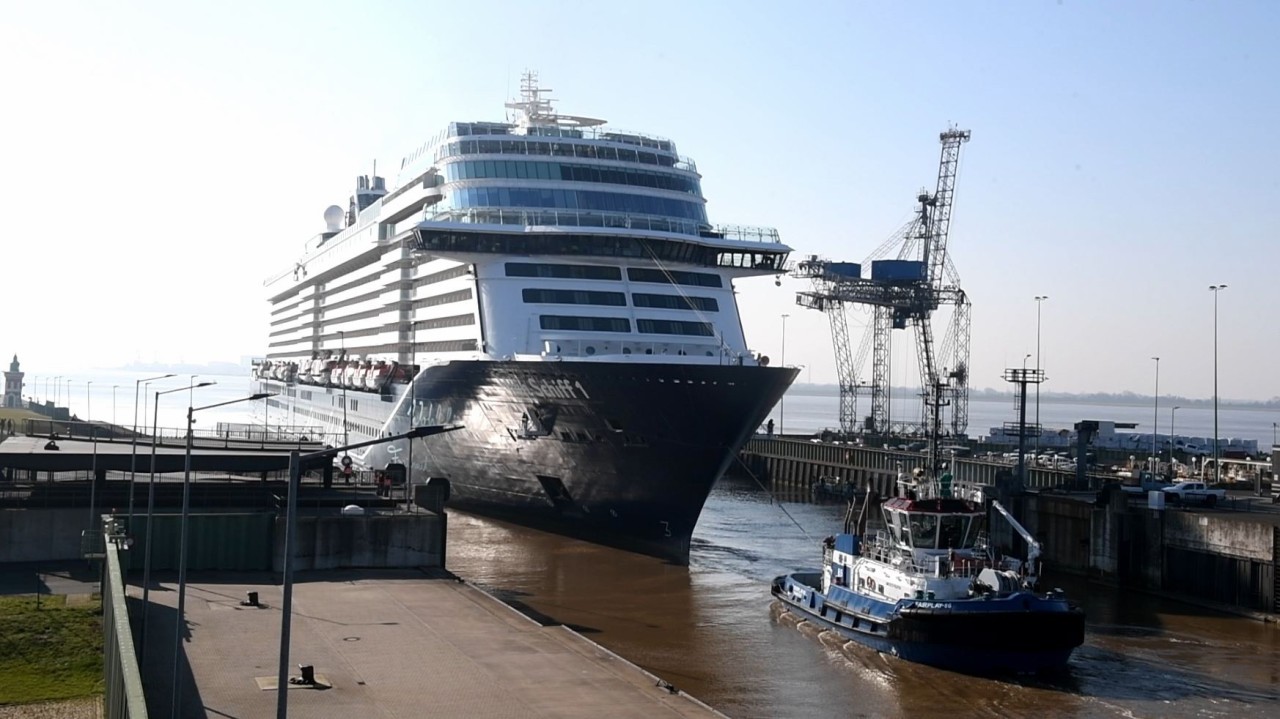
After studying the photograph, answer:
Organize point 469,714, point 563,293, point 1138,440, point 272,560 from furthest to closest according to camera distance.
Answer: point 1138,440 < point 563,293 < point 272,560 < point 469,714

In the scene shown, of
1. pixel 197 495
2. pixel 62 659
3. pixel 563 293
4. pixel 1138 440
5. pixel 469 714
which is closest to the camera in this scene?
pixel 469 714

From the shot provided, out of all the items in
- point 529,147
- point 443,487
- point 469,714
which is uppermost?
point 529,147

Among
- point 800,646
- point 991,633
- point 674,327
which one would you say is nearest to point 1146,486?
point 674,327

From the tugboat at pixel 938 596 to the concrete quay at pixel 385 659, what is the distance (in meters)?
7.71

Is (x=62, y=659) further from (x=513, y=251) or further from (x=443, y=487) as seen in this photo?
(x=513, y=251)

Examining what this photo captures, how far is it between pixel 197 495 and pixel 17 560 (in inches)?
215

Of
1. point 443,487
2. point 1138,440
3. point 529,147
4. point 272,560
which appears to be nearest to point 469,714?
point 272,560

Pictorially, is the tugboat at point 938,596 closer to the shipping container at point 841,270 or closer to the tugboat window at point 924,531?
the tugboat window at point 924,531

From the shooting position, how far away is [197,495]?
37.1 metres

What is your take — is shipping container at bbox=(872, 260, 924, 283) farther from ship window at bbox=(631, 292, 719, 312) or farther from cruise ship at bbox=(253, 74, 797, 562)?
ship window at bbox=(631, 292, 719, 312)

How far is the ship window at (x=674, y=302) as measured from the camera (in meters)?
42.9

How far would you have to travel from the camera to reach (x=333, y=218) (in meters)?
87.6

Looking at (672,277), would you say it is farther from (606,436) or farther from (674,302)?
(606,436)

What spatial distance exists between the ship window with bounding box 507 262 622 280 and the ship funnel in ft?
155
